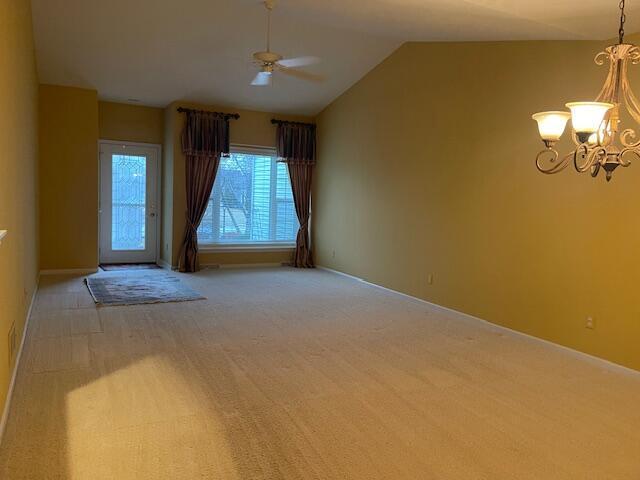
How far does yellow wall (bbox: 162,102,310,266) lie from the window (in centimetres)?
20

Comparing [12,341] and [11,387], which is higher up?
[12,341]

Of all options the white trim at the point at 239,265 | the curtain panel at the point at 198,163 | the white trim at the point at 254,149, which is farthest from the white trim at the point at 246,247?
the white trim at the point at 254,149

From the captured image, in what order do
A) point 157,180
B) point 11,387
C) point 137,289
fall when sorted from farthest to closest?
point 157,180 → point 137,289 → point 11,387

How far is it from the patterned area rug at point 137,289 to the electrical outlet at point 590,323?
3917 mm

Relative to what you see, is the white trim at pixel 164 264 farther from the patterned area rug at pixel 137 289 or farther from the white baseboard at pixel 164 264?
the patterned area rug at pixel 137 289

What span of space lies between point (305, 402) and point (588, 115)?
7.03 ft

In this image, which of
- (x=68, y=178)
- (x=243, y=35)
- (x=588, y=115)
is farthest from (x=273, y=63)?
(x=68, y=178)

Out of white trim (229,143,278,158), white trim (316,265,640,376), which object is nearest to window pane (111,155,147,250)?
white trim (229,143,278,158)

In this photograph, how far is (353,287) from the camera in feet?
22.1

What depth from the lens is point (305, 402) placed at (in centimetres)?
295

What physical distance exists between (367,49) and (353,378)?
4.57 m

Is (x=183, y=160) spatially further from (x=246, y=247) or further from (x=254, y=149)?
(x=246, y=247)

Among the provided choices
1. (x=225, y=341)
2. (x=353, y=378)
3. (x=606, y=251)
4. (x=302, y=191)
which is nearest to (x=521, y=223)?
(x=606, y=251)

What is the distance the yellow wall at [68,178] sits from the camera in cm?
692
